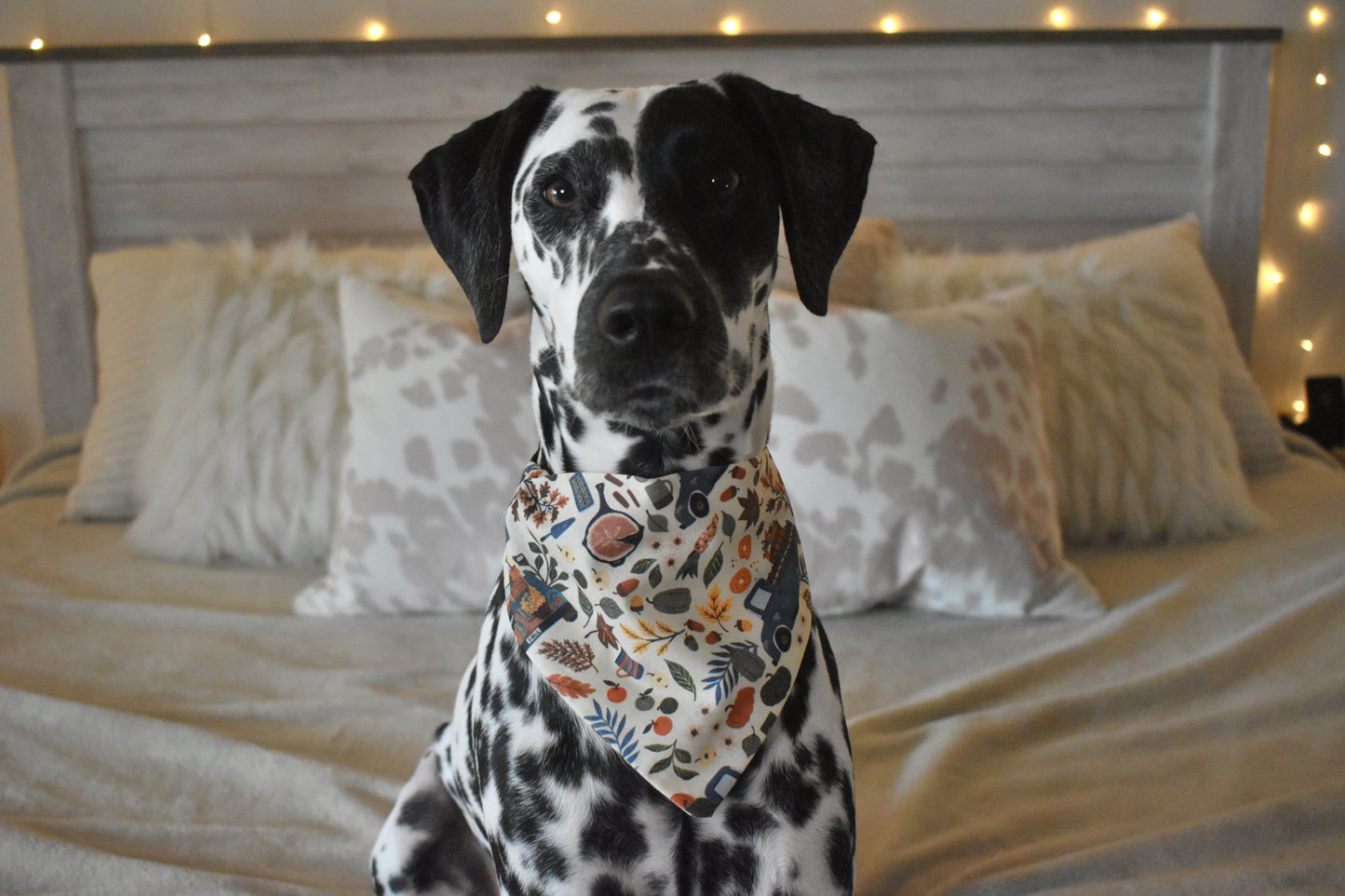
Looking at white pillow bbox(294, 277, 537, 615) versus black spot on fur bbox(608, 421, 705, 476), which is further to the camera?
white pillow bbox(294, 277, 537, 615)

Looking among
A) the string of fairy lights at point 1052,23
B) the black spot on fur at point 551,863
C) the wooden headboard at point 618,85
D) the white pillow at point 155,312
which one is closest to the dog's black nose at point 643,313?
the black spot on fur at point 551,863

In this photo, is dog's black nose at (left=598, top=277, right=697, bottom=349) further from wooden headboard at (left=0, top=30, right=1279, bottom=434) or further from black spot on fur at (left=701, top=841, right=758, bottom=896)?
wooden headboard at (left=0, top=30, right=1279, bottom=434)

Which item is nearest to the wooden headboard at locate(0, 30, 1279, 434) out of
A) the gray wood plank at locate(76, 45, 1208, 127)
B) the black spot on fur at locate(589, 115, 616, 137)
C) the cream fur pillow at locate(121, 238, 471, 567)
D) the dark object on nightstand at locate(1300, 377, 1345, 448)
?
the gray wood plank at locate(76, 45, 1208, 127)

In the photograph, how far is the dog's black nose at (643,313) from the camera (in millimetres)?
976

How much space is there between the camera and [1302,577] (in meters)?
2.04

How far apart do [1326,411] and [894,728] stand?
2.15 metres

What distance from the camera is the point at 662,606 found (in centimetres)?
112

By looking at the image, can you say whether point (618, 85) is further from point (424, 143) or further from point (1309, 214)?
point (1309, 214)

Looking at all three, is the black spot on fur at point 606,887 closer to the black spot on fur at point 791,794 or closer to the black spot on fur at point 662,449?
the black spot on fur at point 791,794

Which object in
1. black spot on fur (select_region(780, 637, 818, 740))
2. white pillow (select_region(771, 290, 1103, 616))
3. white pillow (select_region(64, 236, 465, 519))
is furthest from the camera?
white pillow (select_region(64, 236, 465, 519))

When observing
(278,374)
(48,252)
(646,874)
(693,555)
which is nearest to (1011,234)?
(278,374)

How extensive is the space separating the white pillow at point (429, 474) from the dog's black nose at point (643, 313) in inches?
41.6

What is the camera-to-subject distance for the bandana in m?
1.07

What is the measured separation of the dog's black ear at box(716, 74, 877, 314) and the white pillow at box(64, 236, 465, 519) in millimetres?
1294
